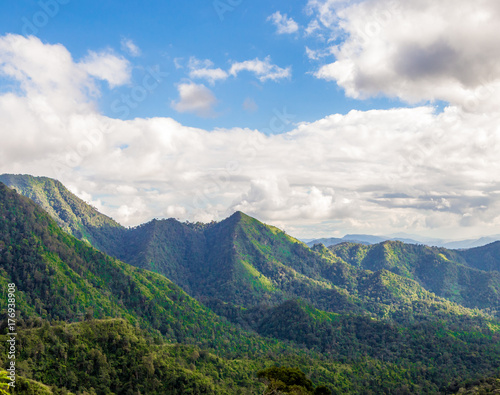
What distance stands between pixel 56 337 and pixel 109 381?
22.8 metres

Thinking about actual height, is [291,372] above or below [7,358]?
below

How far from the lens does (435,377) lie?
184750 millimetres

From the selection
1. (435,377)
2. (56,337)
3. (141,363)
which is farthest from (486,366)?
(56,337)

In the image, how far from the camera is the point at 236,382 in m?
145

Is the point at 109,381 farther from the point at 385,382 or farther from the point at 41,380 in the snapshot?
the point at 385,382

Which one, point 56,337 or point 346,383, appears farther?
point 346,383

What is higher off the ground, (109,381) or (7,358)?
(7,358)

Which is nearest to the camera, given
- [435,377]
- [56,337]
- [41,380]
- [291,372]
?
[291,372]

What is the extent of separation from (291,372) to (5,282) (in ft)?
592

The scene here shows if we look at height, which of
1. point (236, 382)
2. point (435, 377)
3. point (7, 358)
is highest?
point (7, 358)

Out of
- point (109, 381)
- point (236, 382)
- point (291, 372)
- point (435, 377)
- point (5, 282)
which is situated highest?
point (5, 282)

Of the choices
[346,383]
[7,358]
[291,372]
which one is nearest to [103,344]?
[7,358]

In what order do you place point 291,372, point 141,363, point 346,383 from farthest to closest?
point 346,383 → point 141,363 → point 291,372

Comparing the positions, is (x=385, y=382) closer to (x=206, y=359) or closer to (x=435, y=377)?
(x=435, y=377)
